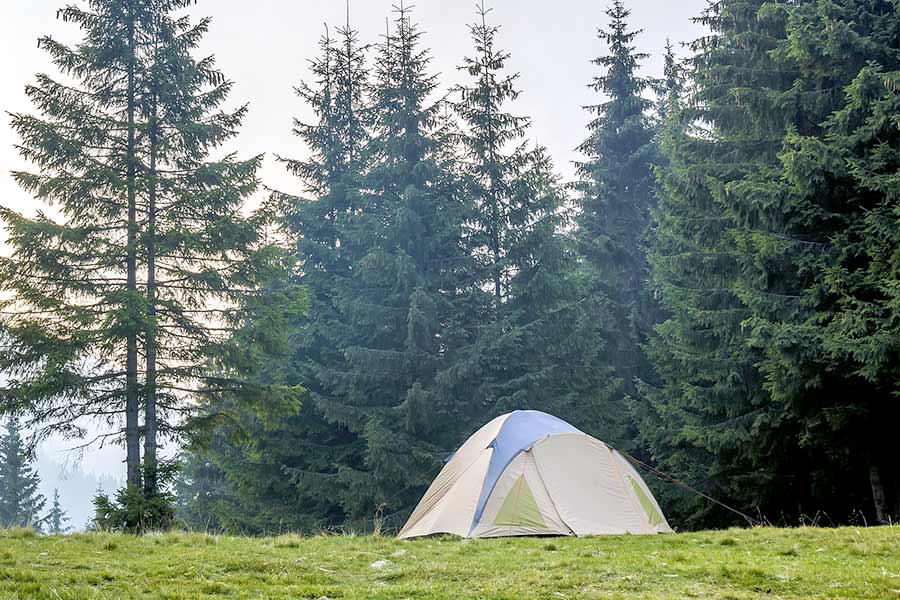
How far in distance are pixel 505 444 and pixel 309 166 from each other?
49.4 feet

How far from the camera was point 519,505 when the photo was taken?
433 inches

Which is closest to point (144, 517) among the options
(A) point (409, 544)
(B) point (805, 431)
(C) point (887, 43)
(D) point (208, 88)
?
(A) point (409, 544)

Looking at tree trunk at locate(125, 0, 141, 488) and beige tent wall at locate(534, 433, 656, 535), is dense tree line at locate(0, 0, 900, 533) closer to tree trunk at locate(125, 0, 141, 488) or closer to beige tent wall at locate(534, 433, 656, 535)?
tree trunk at locate(125, 0, 141, 488)

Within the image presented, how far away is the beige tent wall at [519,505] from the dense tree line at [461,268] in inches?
153

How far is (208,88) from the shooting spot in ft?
59.5

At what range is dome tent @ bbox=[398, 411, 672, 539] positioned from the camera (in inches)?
430

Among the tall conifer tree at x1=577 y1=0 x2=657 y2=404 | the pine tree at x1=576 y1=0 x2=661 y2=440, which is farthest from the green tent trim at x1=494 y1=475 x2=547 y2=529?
the tall conifer tree at x1=577 y1=0 x2=657 y2=404

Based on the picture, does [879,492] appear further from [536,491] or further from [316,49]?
[316,49]

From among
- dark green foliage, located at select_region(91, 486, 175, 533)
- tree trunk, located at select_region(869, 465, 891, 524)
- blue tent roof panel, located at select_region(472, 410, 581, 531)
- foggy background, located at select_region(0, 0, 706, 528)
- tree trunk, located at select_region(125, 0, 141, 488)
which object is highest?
foggy background, located at select_region(0, 0, 706, 528)

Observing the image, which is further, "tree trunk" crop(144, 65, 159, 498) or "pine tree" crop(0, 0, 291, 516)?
"tree trunk" crop(144, 65, 159, 498)

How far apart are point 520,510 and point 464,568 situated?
423 centimetres

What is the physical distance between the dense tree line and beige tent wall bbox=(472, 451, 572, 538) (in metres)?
3.89

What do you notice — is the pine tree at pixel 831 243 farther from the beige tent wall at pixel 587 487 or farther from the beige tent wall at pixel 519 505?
the beige tent wall at pixel 519 505

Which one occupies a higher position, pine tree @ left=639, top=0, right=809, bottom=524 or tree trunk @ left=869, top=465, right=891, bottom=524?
pine tree @ left=639, top=0, right=809, bottom=524
